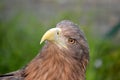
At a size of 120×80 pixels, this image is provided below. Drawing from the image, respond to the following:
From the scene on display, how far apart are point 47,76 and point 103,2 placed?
6.63 meters

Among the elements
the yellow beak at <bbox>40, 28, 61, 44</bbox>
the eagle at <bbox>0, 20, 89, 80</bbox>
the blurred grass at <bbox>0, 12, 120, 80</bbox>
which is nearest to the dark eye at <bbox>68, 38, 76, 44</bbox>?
the eagle at <bbox>0, 20, 89, 80</bbox>

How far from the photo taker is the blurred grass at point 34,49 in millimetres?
9156

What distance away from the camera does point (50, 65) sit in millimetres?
6102

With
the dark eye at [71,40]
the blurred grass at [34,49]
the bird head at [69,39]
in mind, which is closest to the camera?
the bird head at [69,39]

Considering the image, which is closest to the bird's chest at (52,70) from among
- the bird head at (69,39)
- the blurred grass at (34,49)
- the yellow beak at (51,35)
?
the bird head at (69,39)

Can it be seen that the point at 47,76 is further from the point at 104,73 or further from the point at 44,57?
the point at 104,73

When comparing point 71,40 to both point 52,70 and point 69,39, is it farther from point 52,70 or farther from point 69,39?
point 52,70

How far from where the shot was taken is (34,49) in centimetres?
922

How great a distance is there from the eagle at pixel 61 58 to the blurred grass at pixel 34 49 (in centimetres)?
280

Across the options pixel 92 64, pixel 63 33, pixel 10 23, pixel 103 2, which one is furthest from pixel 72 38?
pixel 103 2

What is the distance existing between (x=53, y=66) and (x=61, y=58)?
0.10 meters

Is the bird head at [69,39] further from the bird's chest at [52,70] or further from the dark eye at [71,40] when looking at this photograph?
the bird's chest at [52,70]

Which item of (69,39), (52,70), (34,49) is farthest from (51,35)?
(34,49)

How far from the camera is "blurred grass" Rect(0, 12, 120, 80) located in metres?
9.16
